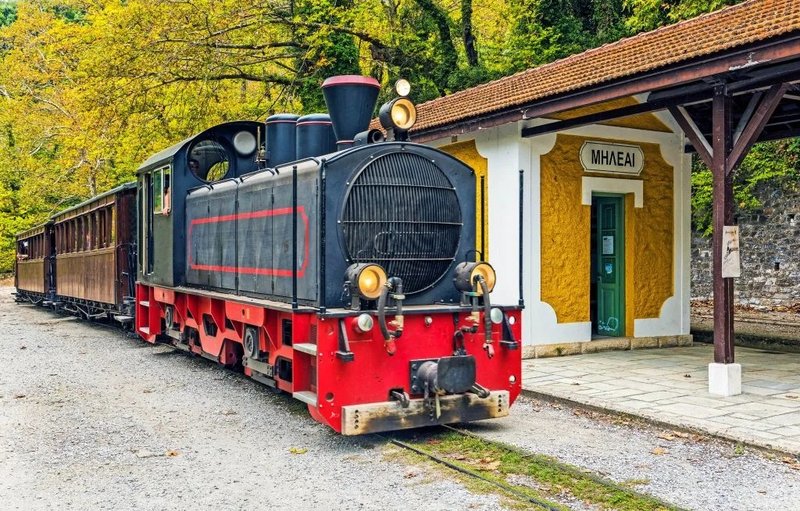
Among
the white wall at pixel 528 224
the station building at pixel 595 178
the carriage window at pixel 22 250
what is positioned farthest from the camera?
the carriage window at pixel 22 250

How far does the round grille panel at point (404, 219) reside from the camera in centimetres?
607

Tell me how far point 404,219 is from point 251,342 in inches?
84.3

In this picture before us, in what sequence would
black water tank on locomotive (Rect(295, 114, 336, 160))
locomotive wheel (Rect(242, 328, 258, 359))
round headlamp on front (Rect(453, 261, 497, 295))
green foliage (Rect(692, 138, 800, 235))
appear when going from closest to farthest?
round headlamp on front (Rect(453, 261, 497, 295))
locomotive wheel (Rect(242, 328, 258, 359))
black water tank on locomotive (Rect(295, 114, 336, 160))
green foliage (Rect(692, 138, 800, 235))

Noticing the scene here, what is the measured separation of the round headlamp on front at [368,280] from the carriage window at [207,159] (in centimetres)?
457

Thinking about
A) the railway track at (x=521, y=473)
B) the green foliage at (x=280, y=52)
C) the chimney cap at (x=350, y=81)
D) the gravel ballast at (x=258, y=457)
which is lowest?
the gravel ballast at (x=258, y=457)

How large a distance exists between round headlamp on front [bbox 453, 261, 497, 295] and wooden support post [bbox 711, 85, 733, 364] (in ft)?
8.59

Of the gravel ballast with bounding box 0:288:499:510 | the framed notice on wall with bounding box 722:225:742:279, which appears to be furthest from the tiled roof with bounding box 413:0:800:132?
the gravel ballast with bounding box 0:288:499:510

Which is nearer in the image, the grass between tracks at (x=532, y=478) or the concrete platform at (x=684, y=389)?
the grass between tracks at (x=532, y=478)

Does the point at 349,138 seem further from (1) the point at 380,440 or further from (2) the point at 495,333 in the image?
(1) the point at 380,440

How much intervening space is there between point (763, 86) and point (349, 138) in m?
4.32

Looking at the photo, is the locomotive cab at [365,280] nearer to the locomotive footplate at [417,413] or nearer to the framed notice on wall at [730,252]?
the locomotive footplate at [417,413]

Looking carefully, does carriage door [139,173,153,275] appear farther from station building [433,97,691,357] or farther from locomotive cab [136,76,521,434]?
station building [433,97,691,357]

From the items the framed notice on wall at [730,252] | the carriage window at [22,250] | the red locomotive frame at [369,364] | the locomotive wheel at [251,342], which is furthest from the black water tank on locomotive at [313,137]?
the carriage window at [22,250]

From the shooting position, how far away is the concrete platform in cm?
606
